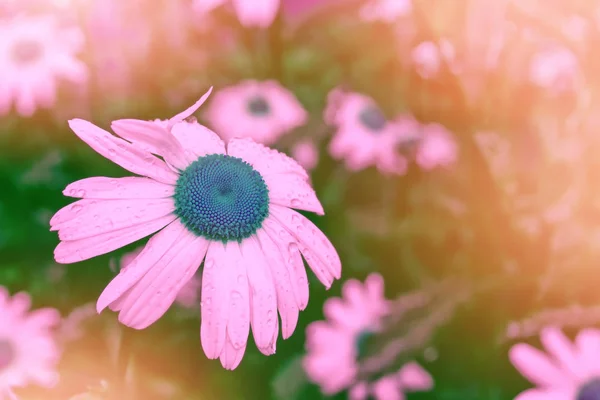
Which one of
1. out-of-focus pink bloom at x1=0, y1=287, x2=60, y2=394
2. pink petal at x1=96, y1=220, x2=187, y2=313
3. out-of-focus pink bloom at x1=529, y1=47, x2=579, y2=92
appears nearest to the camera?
pink petal at x1=96, y1=220, x2=187, y2=313

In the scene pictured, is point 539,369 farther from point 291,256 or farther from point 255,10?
point 255,10

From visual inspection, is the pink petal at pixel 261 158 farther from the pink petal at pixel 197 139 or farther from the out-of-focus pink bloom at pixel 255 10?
the out-of-focus pink bloom at pixel 255 10

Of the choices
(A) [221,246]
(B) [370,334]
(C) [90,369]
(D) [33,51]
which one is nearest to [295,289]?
(A) [221,246]

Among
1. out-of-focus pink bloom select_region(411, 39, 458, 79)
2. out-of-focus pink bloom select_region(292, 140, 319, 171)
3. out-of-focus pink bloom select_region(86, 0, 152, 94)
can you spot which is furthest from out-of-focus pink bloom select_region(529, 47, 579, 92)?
out-of-focus pink bloom select_region(86, 0, 152, 94)

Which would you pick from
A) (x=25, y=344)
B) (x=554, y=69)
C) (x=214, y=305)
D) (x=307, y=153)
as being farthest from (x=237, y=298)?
(x=554, y=69)

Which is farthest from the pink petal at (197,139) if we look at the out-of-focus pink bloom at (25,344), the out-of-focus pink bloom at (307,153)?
the out-of-focus pink bloom at (307,153)

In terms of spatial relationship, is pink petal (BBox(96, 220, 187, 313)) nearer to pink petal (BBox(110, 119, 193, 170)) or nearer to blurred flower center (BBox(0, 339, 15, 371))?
pink petal (BBox(110, 119, 193, 170))
